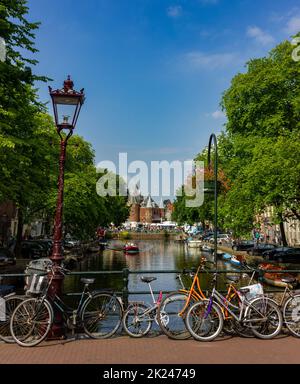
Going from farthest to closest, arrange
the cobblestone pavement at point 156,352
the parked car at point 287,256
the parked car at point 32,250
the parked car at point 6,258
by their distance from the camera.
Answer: the parked car at point 32,250 → the parked car at point 287,256 → the parked car at point 6,258 → the cobblestone pavement at point 156,352

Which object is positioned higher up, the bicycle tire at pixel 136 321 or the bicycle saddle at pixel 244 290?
the bicycle saddle at pixel 244 290

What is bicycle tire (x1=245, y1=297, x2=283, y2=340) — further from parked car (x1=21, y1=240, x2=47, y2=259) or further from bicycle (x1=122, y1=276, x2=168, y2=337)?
parked car (x1=21, y1=240, x2=47, y2=259)

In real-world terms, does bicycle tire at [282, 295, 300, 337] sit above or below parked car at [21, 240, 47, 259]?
below

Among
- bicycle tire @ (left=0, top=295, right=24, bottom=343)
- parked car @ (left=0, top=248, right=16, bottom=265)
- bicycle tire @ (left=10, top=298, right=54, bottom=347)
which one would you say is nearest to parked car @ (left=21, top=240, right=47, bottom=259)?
parked car @ (left=0, top=248, right=16, bottom=265)

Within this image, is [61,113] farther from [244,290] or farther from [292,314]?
[292,314]

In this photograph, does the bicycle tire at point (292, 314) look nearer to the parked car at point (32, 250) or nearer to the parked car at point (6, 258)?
the parked car at point (6, 258)

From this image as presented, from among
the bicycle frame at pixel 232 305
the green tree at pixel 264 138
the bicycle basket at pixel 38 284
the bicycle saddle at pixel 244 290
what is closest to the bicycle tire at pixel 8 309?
the bicycle basket at pixel 38 284

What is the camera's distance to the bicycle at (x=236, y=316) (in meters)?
8.16

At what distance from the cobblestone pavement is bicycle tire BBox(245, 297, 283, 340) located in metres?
0.19

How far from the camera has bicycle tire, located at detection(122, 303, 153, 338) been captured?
8.40 metres

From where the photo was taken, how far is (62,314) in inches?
323
